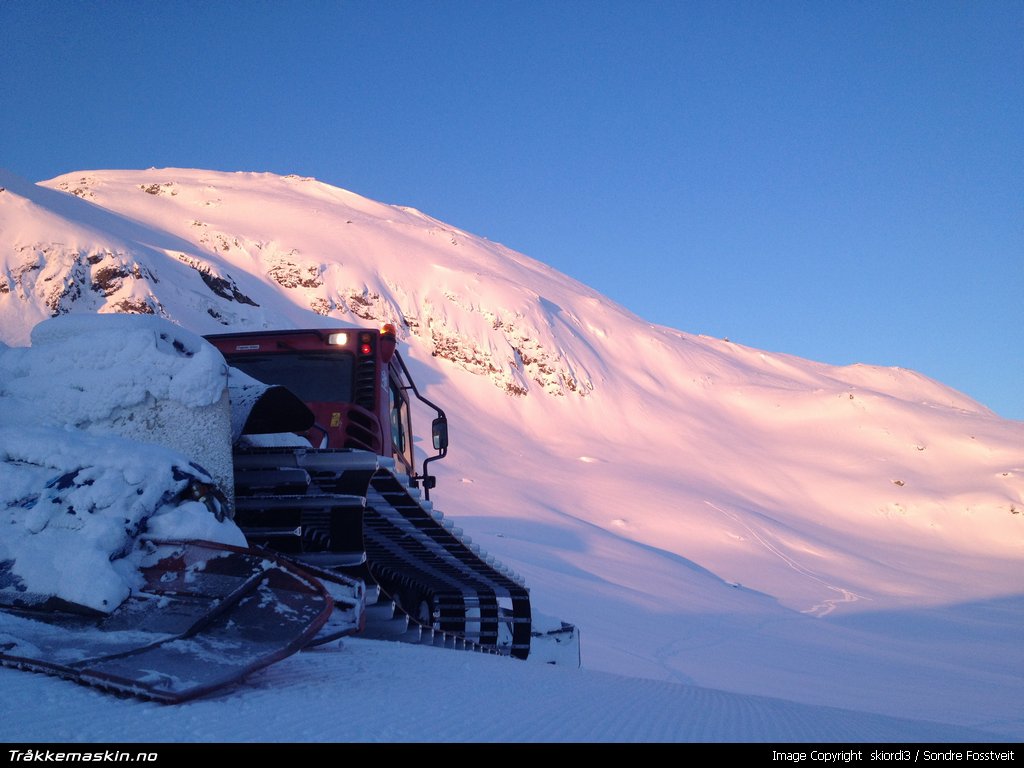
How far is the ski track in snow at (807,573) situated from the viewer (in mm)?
21836

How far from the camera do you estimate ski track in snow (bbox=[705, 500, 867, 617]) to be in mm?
21836

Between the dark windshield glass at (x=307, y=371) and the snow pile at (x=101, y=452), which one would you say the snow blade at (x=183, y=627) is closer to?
the snow pile at (x=101, y=452)

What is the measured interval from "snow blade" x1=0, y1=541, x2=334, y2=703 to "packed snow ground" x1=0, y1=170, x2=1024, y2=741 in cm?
11

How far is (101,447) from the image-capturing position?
3.63m

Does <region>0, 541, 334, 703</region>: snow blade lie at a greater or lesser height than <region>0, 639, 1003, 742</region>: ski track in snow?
greater

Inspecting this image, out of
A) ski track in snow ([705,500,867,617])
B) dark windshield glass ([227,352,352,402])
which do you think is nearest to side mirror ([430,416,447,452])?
dark windshield glass ([227,352,352,402])

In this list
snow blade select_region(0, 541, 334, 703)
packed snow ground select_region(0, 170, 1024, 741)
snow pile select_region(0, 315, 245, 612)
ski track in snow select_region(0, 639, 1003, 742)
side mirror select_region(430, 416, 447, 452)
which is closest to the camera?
ski track in snow select_region(0, 639, 1003, 742)

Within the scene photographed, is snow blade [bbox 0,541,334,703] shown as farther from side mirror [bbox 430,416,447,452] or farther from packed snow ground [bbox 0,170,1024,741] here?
side mirror [bbox 430,416,447,452]

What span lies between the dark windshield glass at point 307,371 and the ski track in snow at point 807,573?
54.2 ft

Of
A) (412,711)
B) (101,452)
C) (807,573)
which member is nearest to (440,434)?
(101,452)

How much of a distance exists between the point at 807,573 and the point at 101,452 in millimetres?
27122

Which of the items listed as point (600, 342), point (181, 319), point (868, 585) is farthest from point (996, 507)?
point (181, 319)

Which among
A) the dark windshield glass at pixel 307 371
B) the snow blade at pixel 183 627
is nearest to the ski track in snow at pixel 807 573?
the dark windshield glass at pixel 307 371
